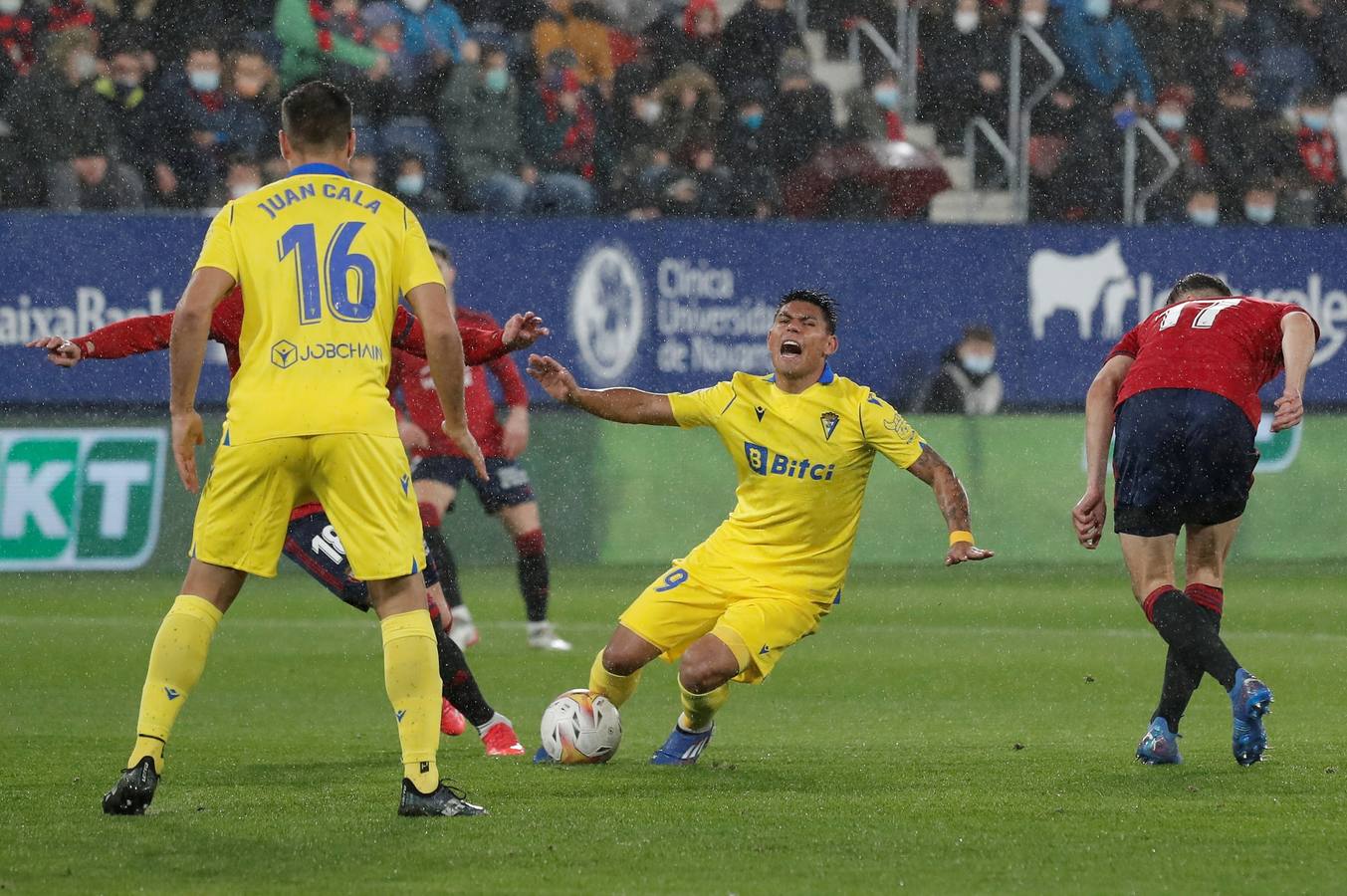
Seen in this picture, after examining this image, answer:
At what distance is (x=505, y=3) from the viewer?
59.7ft

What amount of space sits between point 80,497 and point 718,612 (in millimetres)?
8069

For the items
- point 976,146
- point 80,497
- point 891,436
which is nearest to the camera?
point 891,436

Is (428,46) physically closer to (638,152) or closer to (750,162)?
(638,152)

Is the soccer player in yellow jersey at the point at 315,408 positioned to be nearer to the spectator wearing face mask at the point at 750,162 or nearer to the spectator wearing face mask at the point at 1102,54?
the spectator wearing face mask at the point at 750,162

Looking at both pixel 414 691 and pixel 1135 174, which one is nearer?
pixel 414 691

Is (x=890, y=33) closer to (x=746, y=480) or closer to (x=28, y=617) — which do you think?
(x=28, y=617)

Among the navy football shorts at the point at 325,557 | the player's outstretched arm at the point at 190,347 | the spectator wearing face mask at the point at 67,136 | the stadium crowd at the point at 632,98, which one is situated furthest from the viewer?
the stadium crowd at the point at 632,98

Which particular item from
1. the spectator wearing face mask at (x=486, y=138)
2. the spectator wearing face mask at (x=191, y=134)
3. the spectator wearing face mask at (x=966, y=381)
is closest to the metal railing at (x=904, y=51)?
the spectator wearing face mask at (x=966, y=381)

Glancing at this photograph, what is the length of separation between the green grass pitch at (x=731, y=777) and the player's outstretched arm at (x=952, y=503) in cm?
70

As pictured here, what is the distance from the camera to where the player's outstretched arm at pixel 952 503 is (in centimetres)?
668

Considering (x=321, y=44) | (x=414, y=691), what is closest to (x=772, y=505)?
(x=414, y=691)

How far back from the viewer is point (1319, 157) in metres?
19.9

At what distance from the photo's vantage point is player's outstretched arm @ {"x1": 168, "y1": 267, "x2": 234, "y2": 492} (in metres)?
5.55

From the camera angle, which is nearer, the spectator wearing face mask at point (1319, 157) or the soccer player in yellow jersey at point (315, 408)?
the soccer player in yellow jersey at point (315, 408)
